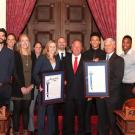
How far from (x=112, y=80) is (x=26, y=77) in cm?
149

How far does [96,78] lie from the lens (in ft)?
23.5

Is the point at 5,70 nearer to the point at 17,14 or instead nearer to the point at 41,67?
the point at 41,67

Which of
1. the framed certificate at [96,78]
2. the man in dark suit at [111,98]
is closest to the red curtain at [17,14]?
the framed certificate at [96,78]

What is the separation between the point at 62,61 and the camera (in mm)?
7297

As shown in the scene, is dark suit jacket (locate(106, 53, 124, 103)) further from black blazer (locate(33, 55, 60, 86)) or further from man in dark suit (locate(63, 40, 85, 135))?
black blazer (locate(33, 55, 60, 86))

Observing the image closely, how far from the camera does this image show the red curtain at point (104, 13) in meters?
9.34

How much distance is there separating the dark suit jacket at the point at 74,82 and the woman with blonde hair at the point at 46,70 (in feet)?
0.69

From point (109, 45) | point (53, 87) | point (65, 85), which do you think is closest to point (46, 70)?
point (53, 87)

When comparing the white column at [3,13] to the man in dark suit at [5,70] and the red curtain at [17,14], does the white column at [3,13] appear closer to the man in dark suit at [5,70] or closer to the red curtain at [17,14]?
the red curtain at [17,14]

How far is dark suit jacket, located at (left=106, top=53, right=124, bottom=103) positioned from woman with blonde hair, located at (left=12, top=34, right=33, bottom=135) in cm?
139

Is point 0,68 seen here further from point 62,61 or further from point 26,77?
point 62,61

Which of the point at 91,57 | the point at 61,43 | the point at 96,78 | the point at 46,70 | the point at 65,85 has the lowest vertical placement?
the point at 65,85

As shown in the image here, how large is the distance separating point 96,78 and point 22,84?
→ 1.28 m

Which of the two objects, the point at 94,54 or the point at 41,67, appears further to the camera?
the point at 94,54
